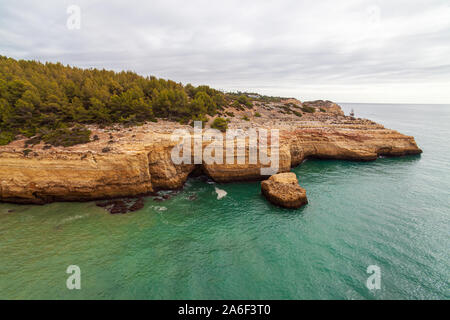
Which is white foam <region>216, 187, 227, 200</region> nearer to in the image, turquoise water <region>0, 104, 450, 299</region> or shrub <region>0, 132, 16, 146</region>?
turquoise water <region>0, 104, 450, 299</region>

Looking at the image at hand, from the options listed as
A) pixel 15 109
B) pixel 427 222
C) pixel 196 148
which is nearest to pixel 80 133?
pixel 15 109

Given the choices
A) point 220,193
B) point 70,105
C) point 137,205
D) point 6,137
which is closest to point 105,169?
point 137,205

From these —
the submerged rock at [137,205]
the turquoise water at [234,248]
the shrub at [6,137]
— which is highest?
the shrub at [6,137]

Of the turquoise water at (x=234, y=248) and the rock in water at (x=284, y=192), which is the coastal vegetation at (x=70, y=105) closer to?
the turquoise water at (x=234, y=248)

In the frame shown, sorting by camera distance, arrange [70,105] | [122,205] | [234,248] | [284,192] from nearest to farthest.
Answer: [234,248], [122,205], [284,192], [70,105]

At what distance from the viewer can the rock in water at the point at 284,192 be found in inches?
687

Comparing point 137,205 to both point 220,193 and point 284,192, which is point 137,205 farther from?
point 284,192

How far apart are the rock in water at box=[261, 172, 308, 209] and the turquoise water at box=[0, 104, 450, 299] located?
0.96m

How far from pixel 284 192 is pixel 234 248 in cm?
821

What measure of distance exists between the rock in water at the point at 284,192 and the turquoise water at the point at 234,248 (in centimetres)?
96

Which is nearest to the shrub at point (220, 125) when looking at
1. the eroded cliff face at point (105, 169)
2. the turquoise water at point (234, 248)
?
the eroded cliff face at point (105, 169)

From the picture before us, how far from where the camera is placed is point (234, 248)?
1270 cm
